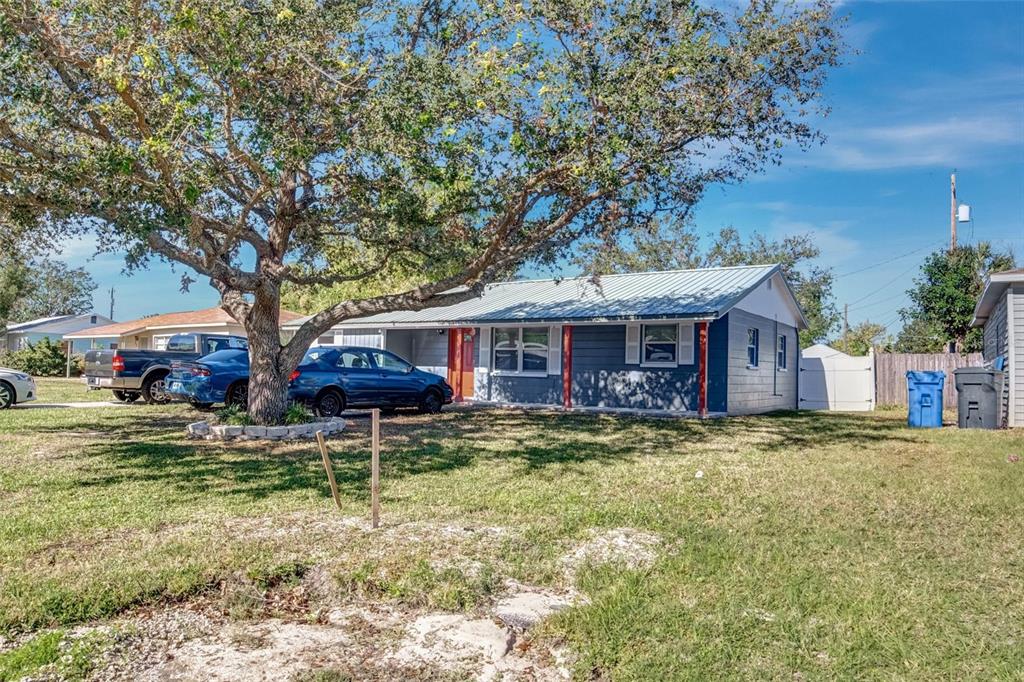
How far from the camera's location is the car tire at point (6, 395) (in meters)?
16.1

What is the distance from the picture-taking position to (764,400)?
19641 mm

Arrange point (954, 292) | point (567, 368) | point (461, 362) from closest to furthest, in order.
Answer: point (567, 368), point (461, 362), point (954, 292)

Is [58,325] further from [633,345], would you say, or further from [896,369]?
[896,369]

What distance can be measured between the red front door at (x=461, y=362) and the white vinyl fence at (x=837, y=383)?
10.4 m

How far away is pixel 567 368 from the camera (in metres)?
18.5

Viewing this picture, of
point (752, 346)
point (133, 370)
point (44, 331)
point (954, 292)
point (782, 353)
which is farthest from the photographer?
point (44, 331)

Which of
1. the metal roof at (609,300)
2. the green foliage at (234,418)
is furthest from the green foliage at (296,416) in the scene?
the metal roof at (609,300)

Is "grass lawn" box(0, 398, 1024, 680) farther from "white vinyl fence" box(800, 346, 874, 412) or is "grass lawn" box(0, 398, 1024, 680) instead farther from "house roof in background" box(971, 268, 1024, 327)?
"white vinyl fence" box(800, 346, 874, 412)

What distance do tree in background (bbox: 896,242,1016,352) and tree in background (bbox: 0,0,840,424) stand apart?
64.7 ft

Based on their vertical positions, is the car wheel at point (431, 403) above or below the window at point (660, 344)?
below

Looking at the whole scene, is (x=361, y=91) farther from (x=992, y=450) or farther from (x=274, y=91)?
(x=992, y=450)

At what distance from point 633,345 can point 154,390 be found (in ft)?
38.8

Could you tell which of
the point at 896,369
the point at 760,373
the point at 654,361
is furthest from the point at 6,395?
the point at 896,369

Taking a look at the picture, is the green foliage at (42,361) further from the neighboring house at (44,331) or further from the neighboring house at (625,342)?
the neighboring house at (625,342)
